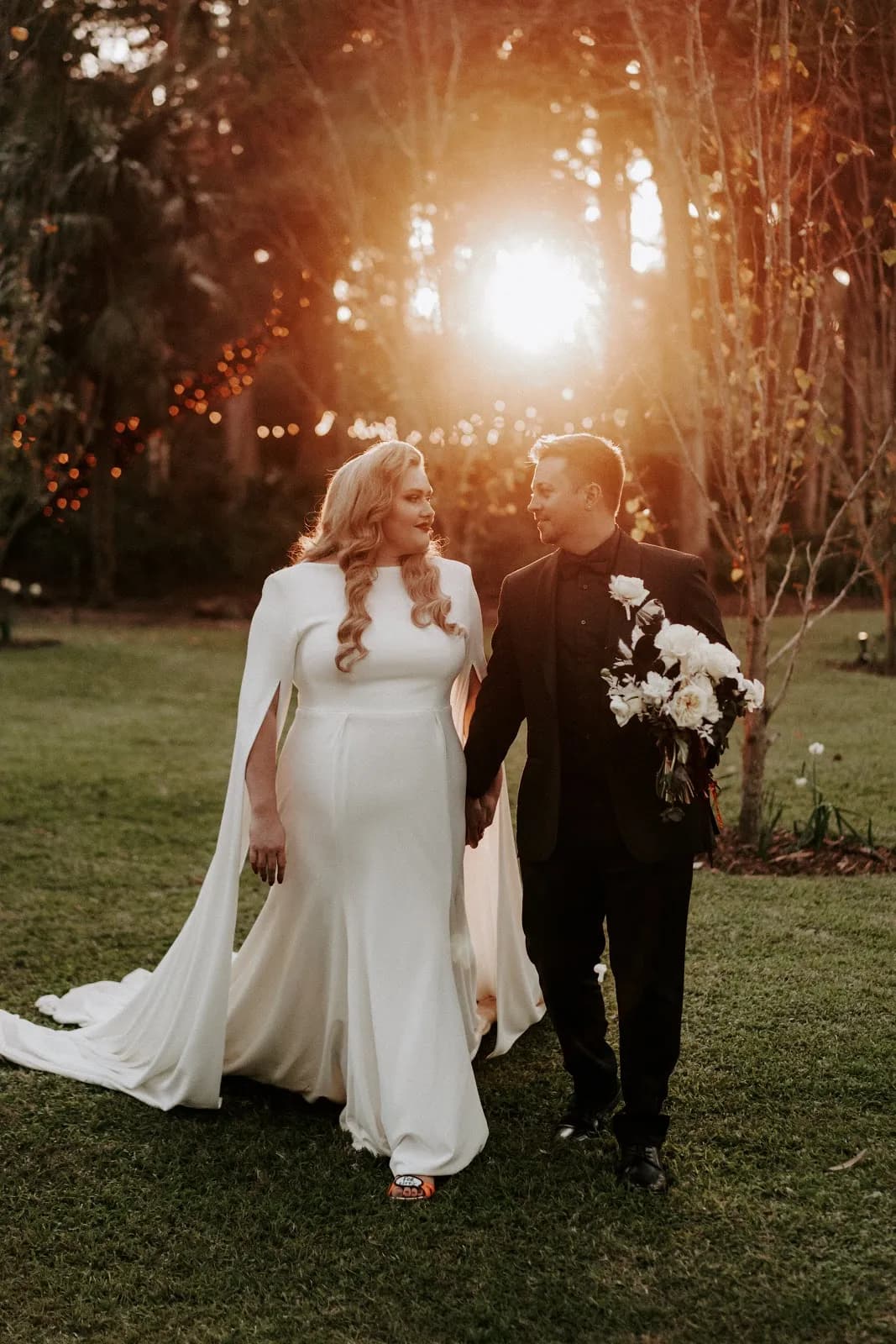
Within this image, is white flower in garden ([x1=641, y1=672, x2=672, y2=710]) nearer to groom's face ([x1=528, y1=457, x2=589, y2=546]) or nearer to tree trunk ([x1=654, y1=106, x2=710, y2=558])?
groom's face ([x1=528, y1=457, x2=589, y2=546])

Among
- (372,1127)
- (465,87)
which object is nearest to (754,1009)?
(372,1127)

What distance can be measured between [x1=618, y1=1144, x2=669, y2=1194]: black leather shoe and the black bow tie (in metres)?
1.63

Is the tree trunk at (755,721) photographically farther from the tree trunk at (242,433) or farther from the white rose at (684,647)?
the tree trunk at (242,433)

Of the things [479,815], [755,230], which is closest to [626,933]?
[479,815]

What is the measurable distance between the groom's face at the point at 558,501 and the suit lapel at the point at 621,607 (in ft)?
0.47

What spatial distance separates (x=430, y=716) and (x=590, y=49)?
6.59 metres

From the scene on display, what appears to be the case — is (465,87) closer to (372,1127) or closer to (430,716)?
(430,716)

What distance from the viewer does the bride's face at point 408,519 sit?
413 centimetres

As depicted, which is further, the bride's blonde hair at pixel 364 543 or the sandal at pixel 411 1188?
the bride's blonde hair at pixel 364 543

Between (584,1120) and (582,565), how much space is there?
172cm

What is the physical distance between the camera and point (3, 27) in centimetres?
906

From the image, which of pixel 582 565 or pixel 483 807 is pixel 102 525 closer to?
pixel 483 807

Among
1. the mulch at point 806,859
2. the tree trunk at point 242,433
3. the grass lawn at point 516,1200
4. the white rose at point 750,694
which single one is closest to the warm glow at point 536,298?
the mulch at point 806,859

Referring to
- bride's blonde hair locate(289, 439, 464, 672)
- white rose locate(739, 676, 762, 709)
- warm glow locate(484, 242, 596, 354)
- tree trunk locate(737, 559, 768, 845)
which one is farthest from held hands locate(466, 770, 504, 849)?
warm glow locate(484, 242, 596, 354)
